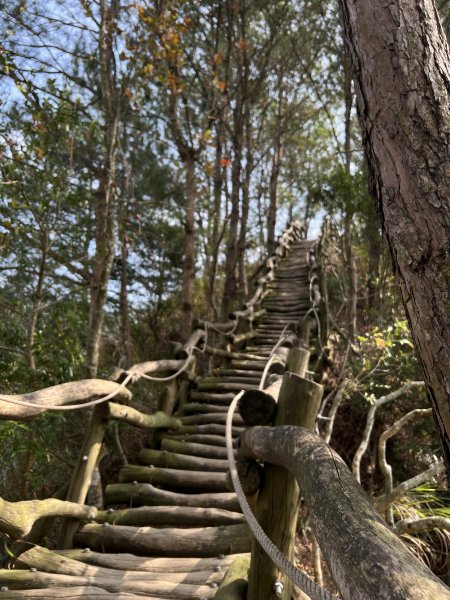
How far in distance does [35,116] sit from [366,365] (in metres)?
4.90

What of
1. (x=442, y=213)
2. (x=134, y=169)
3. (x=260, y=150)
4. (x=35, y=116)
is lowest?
(x=442, y=213)

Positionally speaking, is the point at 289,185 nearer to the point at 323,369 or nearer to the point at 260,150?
the point at 260,150

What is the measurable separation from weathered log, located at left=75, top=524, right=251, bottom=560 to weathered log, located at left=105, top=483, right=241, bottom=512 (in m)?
0.41

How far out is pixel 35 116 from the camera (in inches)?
179

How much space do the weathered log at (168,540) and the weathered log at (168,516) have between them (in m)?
0.15

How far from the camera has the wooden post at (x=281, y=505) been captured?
2.18 metres

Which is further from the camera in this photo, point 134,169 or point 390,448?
point 134,169

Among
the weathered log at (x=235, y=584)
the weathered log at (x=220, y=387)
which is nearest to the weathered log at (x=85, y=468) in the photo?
the weathered log at (x=235, y=584)

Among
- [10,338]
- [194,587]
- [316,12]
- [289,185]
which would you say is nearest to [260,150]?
[289,185]

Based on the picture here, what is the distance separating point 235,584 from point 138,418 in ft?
6.70

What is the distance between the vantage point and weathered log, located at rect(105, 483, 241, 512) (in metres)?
3.91

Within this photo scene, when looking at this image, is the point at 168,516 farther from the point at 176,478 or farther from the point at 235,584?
the point at 235,584

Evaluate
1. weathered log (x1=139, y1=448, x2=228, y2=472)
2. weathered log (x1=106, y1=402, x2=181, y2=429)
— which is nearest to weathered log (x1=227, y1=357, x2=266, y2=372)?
weathered log (x1=106, y1=402, x2=181, y2=429)

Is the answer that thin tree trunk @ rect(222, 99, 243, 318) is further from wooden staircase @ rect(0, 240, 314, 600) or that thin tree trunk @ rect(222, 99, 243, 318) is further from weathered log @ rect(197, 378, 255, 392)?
wooden staircase @ rect(0, 240, 314, 600)
